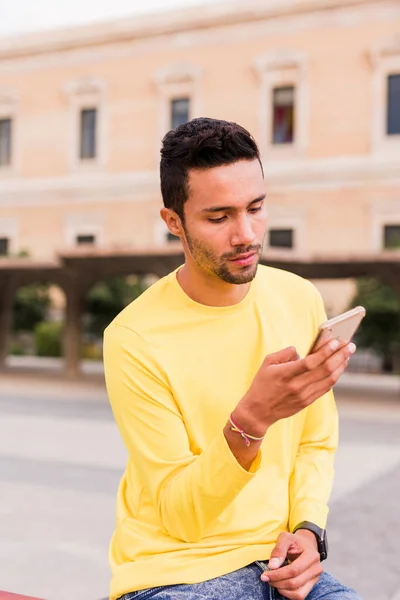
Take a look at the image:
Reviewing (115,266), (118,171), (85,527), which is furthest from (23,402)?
(118,171)

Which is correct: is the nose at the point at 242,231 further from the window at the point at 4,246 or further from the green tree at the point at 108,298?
the window at the point at 4,246

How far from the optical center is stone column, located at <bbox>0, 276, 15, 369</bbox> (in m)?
21.5

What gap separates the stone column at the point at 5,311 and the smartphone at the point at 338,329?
66.3 ft

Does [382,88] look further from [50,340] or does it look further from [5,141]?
[5,141]

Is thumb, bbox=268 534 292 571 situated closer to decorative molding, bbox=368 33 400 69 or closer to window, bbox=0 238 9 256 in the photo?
decorative molding, bbox=368 33 400 69

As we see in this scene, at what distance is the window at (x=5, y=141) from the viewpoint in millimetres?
31281

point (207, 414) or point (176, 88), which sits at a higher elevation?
point (176, 88)

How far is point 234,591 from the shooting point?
198 cm

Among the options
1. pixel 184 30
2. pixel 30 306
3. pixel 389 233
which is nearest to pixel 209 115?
pixel 184 30

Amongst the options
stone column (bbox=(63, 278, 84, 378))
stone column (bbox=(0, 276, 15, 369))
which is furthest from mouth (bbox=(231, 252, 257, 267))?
stone column (bbox=(0, 276, 15, 369))

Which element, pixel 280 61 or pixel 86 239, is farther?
pixel 86 239

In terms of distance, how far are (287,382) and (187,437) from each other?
41cm

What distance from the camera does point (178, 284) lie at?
2.16 meters

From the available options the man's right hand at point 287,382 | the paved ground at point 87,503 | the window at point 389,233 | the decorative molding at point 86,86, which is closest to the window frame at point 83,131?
the decorative molding at point 86,86
